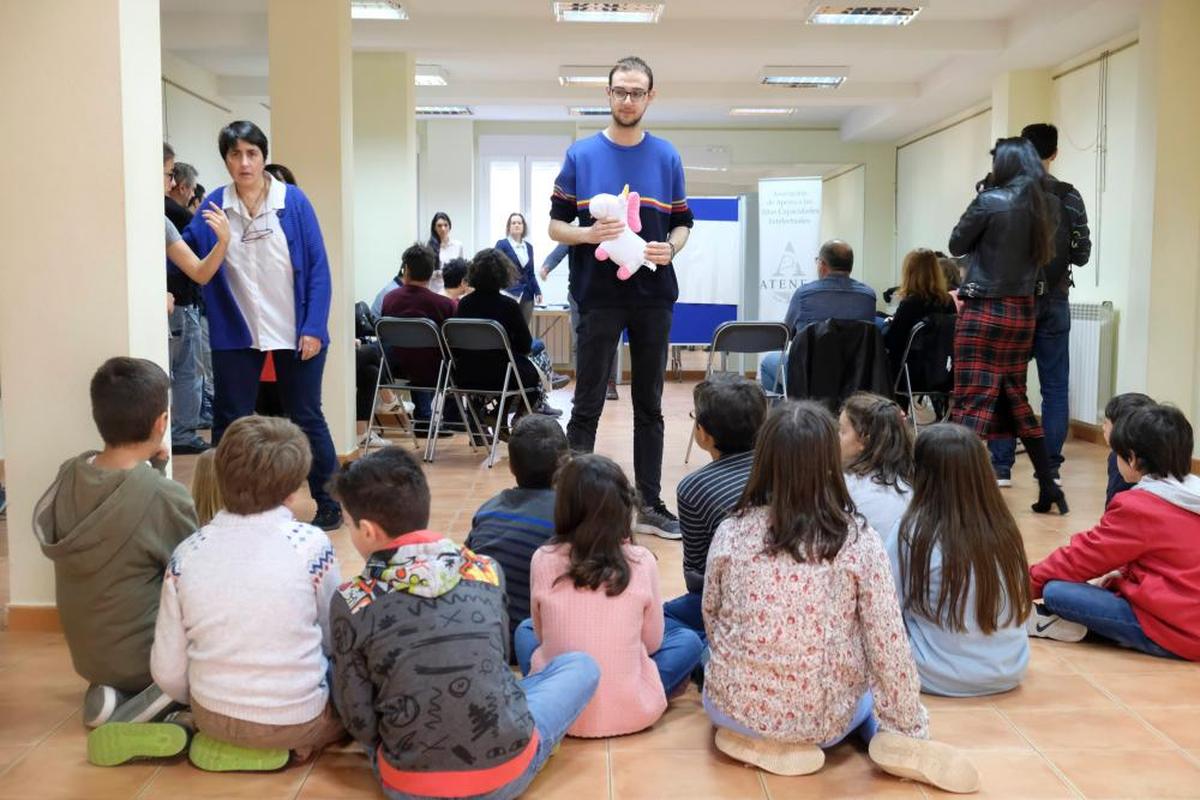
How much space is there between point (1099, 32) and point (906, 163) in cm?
587

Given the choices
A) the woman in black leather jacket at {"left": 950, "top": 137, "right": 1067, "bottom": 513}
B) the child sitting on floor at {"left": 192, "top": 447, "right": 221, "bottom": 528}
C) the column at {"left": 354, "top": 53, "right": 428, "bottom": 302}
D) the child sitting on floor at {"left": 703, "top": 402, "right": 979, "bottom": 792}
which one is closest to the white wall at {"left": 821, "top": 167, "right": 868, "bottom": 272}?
the column at {"left": 354, "top": 53, "right": 428, "bottom": 302}

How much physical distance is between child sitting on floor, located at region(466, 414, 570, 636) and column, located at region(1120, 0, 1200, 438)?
4.30 metres

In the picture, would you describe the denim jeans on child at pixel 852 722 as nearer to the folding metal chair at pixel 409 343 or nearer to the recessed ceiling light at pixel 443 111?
the folding metal chair at pixel 409 343

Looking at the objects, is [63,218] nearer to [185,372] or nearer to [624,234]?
[624,234]

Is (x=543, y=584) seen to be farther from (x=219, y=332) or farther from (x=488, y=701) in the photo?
(x=219, y=332)

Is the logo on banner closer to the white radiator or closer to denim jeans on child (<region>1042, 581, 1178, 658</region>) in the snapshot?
→ the white radiator

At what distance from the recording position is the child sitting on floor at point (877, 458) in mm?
2826

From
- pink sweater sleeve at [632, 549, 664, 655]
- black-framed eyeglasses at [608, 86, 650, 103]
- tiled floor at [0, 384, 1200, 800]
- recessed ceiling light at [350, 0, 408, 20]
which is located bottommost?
tiled floor at [0, 384, 1200, 800]

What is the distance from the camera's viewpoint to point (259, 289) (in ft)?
13.0

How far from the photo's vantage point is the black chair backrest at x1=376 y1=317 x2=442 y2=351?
609 centimetres

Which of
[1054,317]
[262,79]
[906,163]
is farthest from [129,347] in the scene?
[906,163]

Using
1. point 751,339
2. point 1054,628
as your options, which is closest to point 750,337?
point 751,339

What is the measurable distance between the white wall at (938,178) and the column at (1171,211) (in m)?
3.88

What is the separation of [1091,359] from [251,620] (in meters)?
6.25
